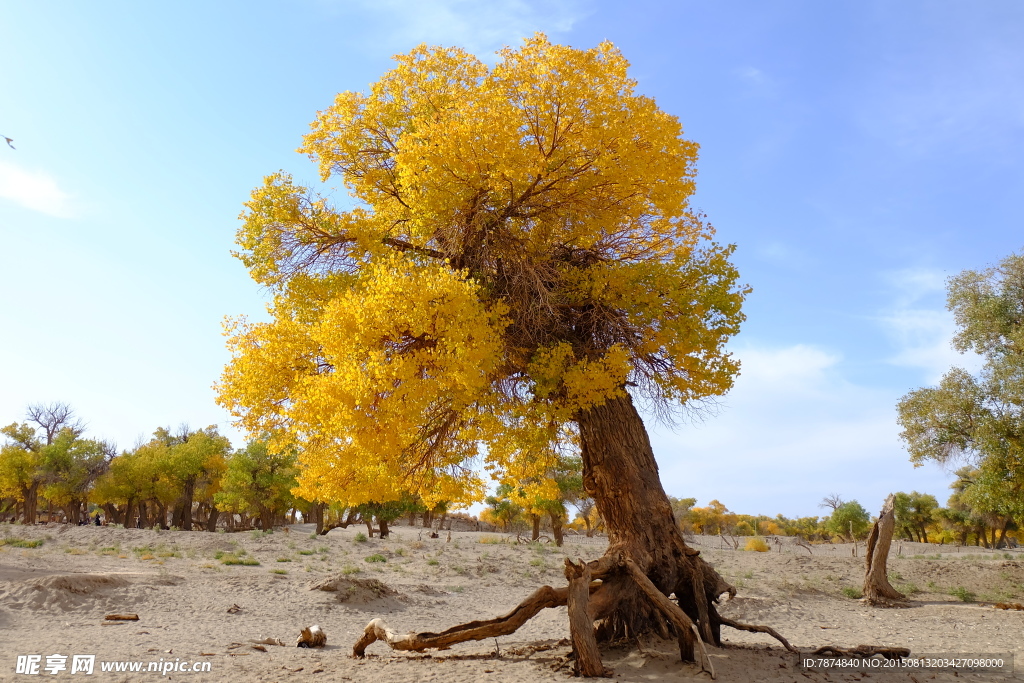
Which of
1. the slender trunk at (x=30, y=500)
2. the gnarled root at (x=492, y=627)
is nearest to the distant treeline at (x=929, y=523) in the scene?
the gnarled root at (x=492, y=627)

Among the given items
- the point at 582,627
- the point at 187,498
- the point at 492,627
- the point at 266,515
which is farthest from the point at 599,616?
the point at 187,498

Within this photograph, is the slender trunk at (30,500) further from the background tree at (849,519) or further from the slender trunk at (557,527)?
the background tree at (849,519)

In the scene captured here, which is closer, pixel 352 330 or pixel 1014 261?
pixel 352 330

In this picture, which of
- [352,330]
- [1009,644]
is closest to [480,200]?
[352,330]

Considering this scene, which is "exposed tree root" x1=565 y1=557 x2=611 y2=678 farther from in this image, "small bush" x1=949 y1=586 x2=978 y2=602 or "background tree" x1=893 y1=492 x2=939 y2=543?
"background tree" x1=893 y1=492 x2=939 y2=543

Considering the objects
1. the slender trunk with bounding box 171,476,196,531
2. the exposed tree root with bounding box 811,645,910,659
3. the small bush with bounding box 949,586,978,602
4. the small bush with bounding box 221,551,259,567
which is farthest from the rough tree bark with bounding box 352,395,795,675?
the slender trunk with bounding box 171,476,196,531

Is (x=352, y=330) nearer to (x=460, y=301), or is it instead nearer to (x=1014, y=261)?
(x=460, y=301)

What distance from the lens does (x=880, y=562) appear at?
64.0ft

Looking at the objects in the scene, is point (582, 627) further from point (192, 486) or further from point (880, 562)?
point (192, 486)

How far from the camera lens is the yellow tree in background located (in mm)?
8594

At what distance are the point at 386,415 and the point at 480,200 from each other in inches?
143

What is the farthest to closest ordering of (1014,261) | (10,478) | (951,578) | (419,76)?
(10,478), (951,578), (1014,261), (419,76)

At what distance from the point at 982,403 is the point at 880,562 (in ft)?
18.1

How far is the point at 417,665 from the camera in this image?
29.4 ft
